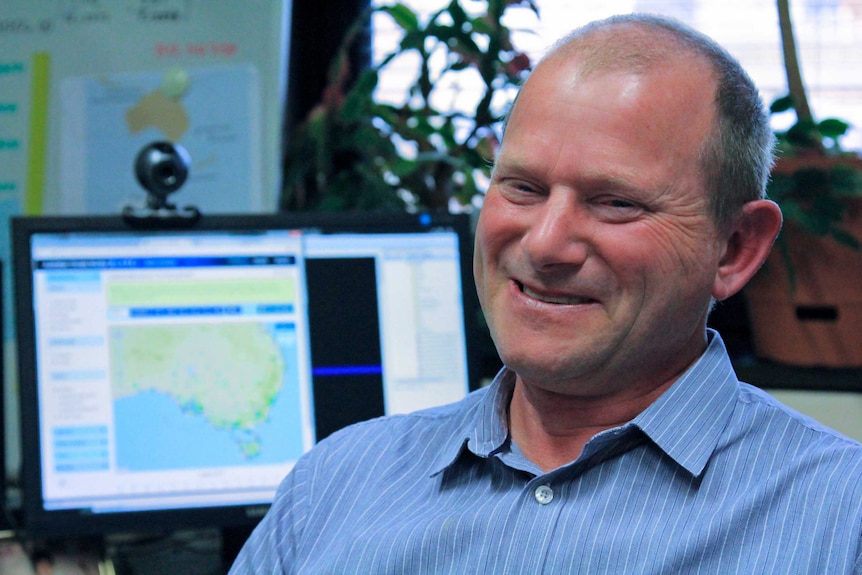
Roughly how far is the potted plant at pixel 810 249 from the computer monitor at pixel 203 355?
24.4 inches

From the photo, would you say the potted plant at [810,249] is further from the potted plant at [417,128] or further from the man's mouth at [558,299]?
the man's mouth at [558,299]

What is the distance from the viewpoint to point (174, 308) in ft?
4.91

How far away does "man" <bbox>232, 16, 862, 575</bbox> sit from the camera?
0.91m

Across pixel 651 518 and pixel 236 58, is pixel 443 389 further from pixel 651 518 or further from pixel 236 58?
pixel 236 58

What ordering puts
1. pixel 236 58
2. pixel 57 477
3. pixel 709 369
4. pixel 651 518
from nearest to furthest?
pixel 651 518, pixel 709 369, pixel 57 477, pixel 236 58

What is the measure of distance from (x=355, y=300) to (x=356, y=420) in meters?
0.19

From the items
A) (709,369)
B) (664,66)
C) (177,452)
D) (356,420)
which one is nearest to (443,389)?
(356,420)

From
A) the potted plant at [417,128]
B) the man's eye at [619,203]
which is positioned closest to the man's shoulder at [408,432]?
the man's eye at [619,203]

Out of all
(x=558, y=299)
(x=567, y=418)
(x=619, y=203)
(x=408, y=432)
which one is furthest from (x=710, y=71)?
(x=408, y=432)

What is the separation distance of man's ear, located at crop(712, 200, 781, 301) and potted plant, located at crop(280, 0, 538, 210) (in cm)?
75

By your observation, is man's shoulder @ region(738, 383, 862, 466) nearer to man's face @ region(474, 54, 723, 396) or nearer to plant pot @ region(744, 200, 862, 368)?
man's face @ region(474, 54, 723, 396)

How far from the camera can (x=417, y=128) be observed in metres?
1.87

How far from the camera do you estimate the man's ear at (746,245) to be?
3.31 feet

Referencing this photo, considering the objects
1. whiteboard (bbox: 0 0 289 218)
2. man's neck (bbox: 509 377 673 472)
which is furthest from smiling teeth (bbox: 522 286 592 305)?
whiteboard (bbox: 0 0 289 218)
